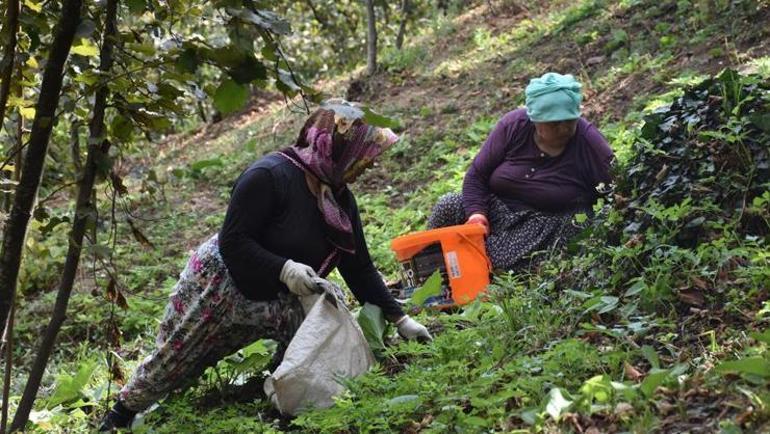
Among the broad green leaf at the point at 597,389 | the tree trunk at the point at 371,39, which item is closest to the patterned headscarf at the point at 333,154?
the broad green leaf at the point at 597,389

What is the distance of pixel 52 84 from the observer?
2.86 meters

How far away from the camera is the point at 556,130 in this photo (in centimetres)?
581

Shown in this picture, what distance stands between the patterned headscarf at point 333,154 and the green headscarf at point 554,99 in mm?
1648

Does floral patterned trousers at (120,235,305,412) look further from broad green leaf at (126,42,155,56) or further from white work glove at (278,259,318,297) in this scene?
broad green leaf at (126,42,155,56)

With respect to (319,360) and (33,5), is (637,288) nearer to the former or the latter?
(319,360)

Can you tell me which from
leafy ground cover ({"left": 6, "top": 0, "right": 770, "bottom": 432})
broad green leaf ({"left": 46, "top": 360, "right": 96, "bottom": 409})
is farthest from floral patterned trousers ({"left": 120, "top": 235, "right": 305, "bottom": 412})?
broad green leaf ({"left": 46, "top": 360, "right": 96, "bottom": 409})

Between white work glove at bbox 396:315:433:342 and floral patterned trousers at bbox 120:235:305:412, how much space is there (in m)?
0.52

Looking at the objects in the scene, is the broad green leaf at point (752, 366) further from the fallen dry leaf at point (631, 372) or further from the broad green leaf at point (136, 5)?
the broad green leaf at point (136, 5)

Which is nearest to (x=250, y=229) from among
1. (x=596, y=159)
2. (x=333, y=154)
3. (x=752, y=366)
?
(x=333, y=154)

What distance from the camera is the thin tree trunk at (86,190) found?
3.26 m

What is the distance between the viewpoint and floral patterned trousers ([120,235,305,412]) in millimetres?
4273

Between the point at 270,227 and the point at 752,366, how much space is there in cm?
216

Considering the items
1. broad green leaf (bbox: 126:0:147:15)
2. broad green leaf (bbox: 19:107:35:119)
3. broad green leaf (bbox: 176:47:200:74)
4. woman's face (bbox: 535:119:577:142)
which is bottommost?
woman's face (bbox: 535:119:577:142)

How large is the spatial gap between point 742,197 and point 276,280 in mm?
2034
